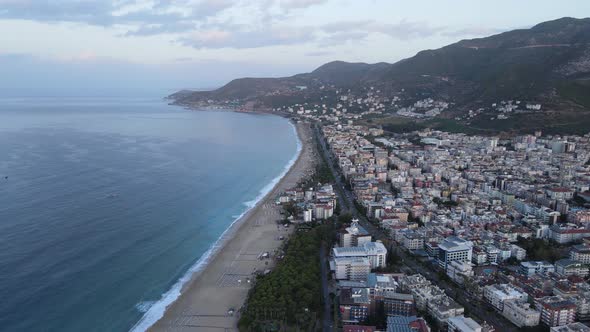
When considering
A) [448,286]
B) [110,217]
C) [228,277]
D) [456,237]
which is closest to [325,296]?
[228,277]

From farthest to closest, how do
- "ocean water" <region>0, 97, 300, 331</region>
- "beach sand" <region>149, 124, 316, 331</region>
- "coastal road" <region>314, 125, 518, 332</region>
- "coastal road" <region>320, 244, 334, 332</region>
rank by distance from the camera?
"ocean water" <region>0, 97, 300, 331</region> < "coastal road" <region>314, 125, 518, 332</region> < "beach sand" <region>149, 124, 316, 331</region> < "coastal road" <region>320, 244, 334, 332</region>

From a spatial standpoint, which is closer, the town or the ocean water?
the town

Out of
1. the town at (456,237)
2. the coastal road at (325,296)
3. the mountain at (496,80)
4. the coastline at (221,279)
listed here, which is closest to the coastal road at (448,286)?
the town at (456,237)

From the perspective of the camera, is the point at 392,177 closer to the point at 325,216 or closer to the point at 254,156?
the point at 325,216

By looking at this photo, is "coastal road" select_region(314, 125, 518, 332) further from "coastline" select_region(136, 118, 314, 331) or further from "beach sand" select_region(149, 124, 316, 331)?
"coastline" select_region(136, 118, 314, 331)

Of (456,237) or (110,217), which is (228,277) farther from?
(456,237)

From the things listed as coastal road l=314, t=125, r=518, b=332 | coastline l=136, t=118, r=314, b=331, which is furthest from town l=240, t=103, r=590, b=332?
coastline l=136, t=118, r=314, b=331
